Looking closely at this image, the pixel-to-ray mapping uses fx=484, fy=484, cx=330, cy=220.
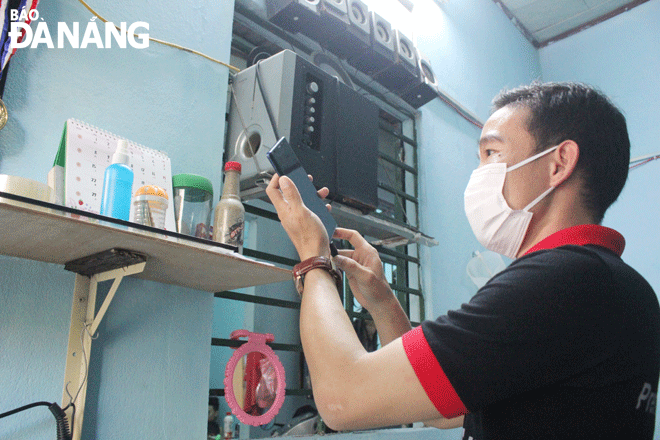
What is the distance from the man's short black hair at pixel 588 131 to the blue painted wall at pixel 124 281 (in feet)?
2.87

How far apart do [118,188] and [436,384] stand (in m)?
0.71

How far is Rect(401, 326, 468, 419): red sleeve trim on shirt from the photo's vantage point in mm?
612

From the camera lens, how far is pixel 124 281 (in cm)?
114

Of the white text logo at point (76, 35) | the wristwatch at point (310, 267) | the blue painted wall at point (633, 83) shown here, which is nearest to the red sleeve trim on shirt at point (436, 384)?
the wristwatch at point (310, 267)

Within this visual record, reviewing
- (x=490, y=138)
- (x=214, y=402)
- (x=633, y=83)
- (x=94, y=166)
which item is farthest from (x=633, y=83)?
(x=94, y=166)

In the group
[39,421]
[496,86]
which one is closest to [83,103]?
[39,421]

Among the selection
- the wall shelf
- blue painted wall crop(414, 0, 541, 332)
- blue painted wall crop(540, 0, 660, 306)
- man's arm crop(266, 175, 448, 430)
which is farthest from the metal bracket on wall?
blue painted wall crop(540, 0, 660, 306)

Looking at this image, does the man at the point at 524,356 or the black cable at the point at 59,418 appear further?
the black cable at the point at 59,418

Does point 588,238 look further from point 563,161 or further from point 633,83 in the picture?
point 633,83

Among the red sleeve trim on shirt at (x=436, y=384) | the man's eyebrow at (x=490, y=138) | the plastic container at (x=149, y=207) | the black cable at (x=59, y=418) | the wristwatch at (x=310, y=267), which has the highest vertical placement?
the man's eyebrow at (x=490, y=138)

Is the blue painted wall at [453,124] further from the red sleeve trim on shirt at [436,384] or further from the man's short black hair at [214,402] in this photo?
the red sleeve trim on shirt at [436,384]

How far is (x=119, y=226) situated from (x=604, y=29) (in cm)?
405

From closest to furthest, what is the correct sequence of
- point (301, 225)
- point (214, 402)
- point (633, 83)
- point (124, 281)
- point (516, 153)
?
point (301, 225)
point (516, 153)
point (124, 281)
point (214, 402)
point (633, 83)

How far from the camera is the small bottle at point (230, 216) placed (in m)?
1.14
